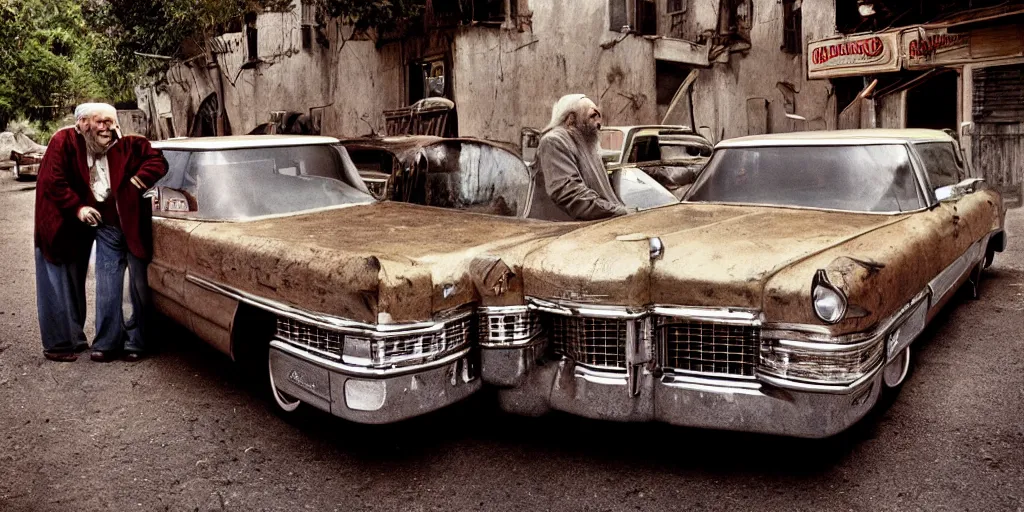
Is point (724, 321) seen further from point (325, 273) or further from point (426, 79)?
point (426, 79)

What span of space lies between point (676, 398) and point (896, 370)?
144 cm

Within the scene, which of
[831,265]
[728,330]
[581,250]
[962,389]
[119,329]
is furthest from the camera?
[119,329]

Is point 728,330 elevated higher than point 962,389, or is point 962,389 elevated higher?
point 728,330

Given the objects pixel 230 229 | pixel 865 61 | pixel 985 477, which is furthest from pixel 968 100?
pixel 230 229

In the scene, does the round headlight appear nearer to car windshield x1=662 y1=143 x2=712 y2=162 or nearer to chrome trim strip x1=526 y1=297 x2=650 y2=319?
chrome trim strip x1=526 y1=297 x2=650 y2=319

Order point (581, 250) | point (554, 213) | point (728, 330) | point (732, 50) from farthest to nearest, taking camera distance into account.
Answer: point (732, 50) → point (554, 213) → point (581, 250) → point (728, 330)

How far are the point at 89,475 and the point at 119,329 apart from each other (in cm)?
197

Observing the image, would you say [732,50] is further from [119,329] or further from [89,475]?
[89,475]

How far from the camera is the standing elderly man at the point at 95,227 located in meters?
5.10

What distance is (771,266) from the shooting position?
3.24 meters

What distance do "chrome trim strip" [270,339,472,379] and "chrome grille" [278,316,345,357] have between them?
43mm

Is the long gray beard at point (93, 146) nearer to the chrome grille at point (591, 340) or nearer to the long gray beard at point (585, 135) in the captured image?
the long gray beard at point (585, 135)

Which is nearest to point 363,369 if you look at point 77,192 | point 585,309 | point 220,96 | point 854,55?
point 585,309

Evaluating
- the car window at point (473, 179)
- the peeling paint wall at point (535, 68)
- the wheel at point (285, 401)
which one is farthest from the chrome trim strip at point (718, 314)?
the peeling paint wall at point (535, 68)
